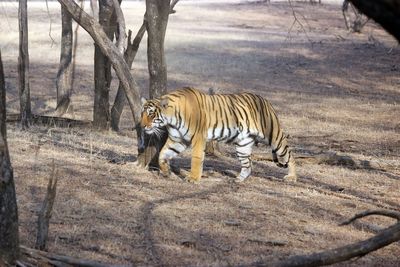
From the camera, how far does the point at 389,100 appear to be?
2161 cm

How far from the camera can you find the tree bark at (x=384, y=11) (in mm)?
3348

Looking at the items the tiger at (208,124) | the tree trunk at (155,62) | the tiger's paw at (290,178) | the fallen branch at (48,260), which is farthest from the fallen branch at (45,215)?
the tiger's paw at (290,178)

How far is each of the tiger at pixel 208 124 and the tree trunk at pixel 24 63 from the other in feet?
13.8

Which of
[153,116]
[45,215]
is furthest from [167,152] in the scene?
[45,215]

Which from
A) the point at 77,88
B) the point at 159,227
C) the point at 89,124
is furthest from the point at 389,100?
the point at 159,227

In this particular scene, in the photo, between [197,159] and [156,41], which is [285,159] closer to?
[197,159]

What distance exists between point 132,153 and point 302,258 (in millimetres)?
7063

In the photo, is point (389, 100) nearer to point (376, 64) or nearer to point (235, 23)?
point (376, 64)

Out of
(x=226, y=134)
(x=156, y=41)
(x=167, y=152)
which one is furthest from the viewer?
(x=156, y=41)

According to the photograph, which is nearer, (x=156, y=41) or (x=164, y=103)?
(x=164, y=103)

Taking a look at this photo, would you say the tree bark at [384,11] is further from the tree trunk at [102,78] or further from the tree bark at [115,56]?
the tree trunk at [102,78]

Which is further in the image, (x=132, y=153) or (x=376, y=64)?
(x=376, y=64)

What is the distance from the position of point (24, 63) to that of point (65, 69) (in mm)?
3101

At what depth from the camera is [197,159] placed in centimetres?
971
